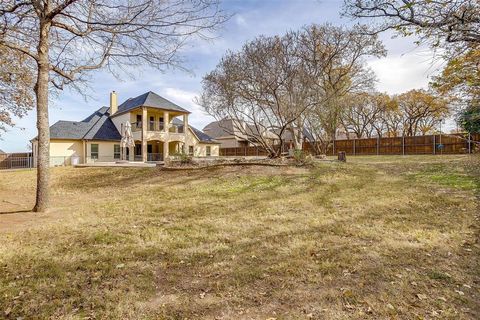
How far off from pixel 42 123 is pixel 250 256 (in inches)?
234

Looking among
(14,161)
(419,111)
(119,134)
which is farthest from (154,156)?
(419,111)

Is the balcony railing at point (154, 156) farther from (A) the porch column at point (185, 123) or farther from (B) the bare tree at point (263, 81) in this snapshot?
(B) the bare tree at point (263, 81)

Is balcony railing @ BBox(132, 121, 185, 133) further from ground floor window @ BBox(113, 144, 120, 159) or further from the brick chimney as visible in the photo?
the brick chimney

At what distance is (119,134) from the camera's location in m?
25.4

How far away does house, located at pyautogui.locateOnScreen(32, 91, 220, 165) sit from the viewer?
22.8 metres

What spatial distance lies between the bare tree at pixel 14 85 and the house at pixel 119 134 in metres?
8.72

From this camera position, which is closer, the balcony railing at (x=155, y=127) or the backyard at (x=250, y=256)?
the backyard at (x=250, y=256)

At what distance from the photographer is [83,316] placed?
2.49m

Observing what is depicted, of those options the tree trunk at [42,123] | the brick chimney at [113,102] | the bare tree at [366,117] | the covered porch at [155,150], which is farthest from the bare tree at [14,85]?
the bare tree at [366,117]

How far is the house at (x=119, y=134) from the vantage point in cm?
2282

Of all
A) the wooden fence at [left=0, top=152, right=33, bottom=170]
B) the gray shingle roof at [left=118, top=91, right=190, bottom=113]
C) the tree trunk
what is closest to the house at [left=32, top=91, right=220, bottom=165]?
the gray shingle roof at [left=118, top=91, right=190, bottom=113]

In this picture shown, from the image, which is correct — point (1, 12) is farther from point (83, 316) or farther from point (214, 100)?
point (214, 100)

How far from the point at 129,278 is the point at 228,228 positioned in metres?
2.07

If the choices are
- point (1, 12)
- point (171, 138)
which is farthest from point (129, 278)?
point (171, 138)
